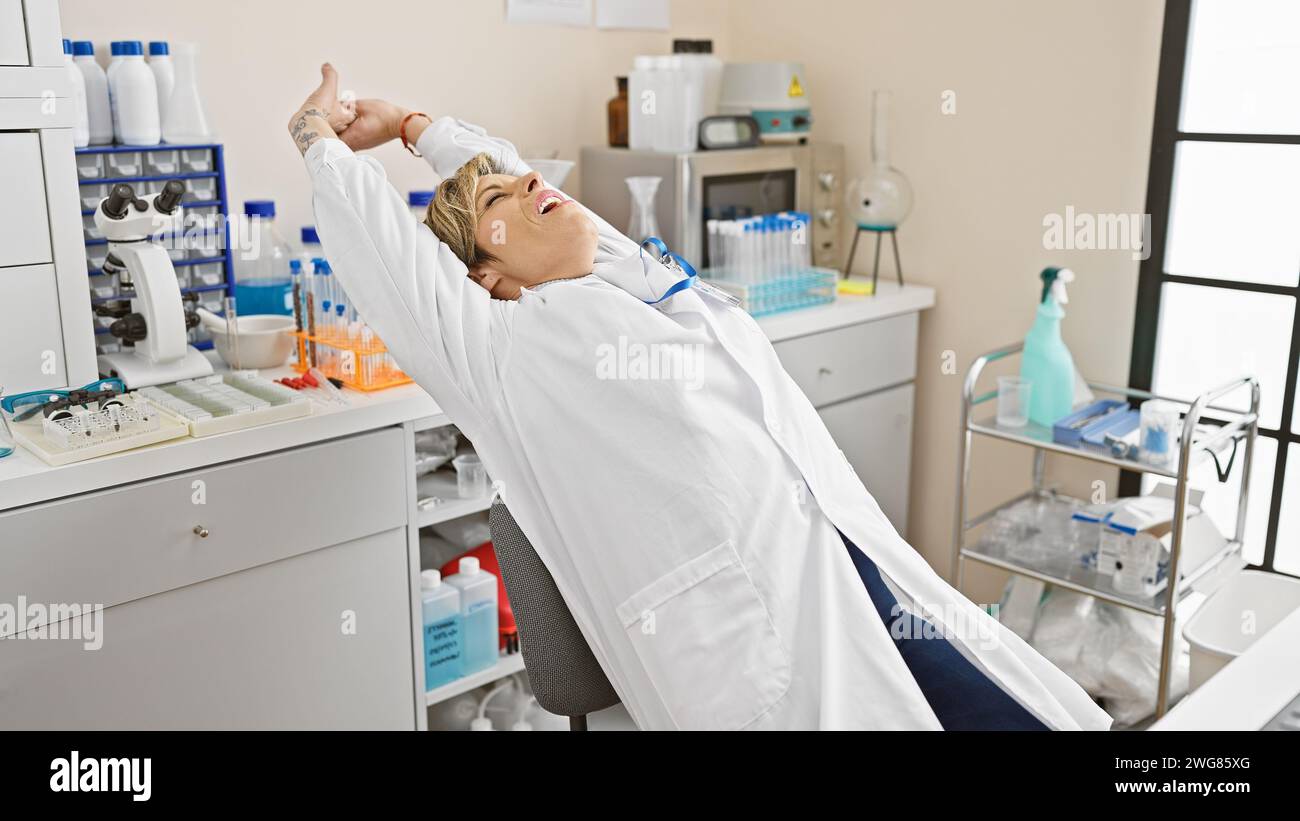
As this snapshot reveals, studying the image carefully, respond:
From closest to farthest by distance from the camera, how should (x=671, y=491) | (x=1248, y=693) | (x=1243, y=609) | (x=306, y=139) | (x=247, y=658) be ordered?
1. (x=1248, y=693)
2. (x=671, y=491)
3. (x=306, y=139)
4. (x=247, y=658)
5. (x=1243, y=609)

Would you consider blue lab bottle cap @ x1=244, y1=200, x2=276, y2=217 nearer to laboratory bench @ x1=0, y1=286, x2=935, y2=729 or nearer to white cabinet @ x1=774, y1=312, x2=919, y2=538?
laboratory bench @ x1=0, y1=286, x2=935, y2=729

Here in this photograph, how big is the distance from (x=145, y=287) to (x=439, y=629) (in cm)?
86

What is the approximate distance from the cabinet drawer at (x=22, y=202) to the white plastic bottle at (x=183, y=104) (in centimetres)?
35

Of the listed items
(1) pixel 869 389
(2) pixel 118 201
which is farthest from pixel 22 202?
(1) pixel 869 389

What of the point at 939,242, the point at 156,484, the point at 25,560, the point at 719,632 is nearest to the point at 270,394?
the point at 156,484

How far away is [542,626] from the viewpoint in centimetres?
144

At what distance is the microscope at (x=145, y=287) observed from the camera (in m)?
1.95

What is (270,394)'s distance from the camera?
194cm

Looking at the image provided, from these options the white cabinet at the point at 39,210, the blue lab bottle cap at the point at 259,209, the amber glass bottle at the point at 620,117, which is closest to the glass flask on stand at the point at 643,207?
the amber glass bottle at the point at 620,117

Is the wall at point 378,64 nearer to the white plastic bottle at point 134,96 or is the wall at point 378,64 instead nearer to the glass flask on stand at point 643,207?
the white plastic bottle at point 134,96

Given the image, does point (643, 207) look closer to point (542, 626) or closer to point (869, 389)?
point (869, 389)

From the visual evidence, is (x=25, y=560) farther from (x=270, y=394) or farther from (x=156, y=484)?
(x=270, y=394)

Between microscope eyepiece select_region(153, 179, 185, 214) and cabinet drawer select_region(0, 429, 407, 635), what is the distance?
0.50 m
